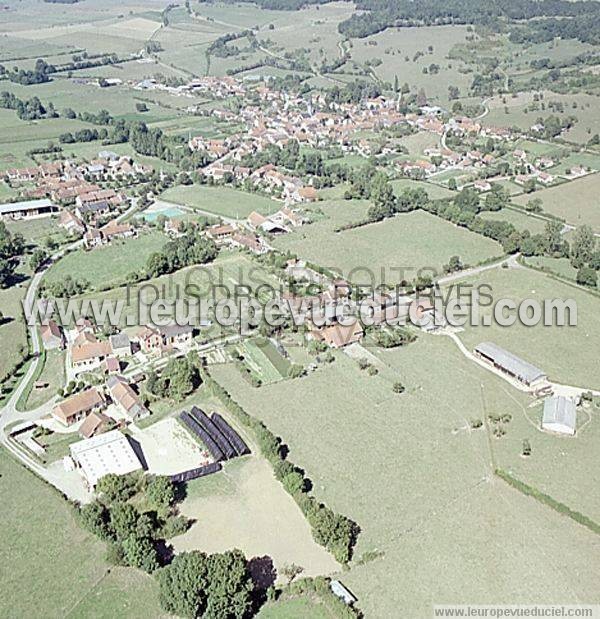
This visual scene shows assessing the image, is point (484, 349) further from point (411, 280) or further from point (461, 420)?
point (411, 280)

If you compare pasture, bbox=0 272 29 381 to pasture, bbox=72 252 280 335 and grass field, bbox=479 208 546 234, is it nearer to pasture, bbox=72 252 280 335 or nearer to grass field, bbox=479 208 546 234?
pasture, bbox=72 252 280 335

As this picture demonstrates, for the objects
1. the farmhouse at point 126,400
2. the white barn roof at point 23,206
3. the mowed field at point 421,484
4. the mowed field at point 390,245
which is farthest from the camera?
the white barn roof at point 23,206

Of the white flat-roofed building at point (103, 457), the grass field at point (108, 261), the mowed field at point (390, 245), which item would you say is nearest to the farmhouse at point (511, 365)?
the mowed field at point (390, 245)

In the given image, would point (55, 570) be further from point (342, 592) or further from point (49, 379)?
point (49, 379)

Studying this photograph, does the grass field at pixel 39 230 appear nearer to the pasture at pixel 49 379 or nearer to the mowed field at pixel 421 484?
the pasture at pixel 49 379

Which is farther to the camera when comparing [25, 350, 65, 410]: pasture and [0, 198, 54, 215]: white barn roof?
[0, 198, 54, 215]: white barn roof

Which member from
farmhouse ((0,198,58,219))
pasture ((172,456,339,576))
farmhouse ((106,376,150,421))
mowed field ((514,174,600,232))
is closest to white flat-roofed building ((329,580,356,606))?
pasture ((172,456,339,576))

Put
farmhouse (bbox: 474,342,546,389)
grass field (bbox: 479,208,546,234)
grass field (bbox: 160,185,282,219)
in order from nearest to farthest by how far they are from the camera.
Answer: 1. farmhouse (bbox: 474,342,546,389)
2. grass field (bbox: 479,208,546,234)
3. grass field (bbox: 160,185,282,219)
